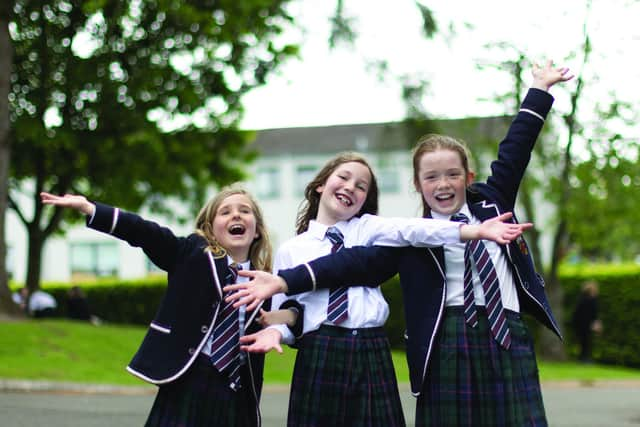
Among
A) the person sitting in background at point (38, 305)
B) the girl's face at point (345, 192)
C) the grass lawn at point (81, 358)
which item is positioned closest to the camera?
the girl's face at point (345, 192)

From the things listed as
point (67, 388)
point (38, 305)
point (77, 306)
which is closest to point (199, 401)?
point (67, 388)

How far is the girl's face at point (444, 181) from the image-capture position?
14.0 feet

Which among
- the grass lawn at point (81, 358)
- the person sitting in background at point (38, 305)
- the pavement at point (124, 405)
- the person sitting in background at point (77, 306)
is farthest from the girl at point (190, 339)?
the person sitting in background at point (77, 306)

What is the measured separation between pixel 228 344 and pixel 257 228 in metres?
0.74

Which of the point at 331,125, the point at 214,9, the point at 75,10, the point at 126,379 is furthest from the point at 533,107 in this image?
the point at 331,125

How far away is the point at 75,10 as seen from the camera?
1855cm

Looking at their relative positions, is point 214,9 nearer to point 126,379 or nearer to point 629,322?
point 126,379

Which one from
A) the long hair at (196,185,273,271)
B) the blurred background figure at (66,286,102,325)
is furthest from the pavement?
the blurred background figure at (66,286,102,325)

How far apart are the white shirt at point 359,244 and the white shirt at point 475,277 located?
0.17 m

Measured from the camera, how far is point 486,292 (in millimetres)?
4043

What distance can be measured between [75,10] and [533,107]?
623 inches

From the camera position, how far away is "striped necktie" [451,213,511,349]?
4004mm

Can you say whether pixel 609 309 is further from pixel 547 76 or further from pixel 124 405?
pixel 547 76

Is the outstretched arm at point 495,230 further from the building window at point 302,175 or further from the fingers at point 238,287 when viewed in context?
the building window at point 302,175
